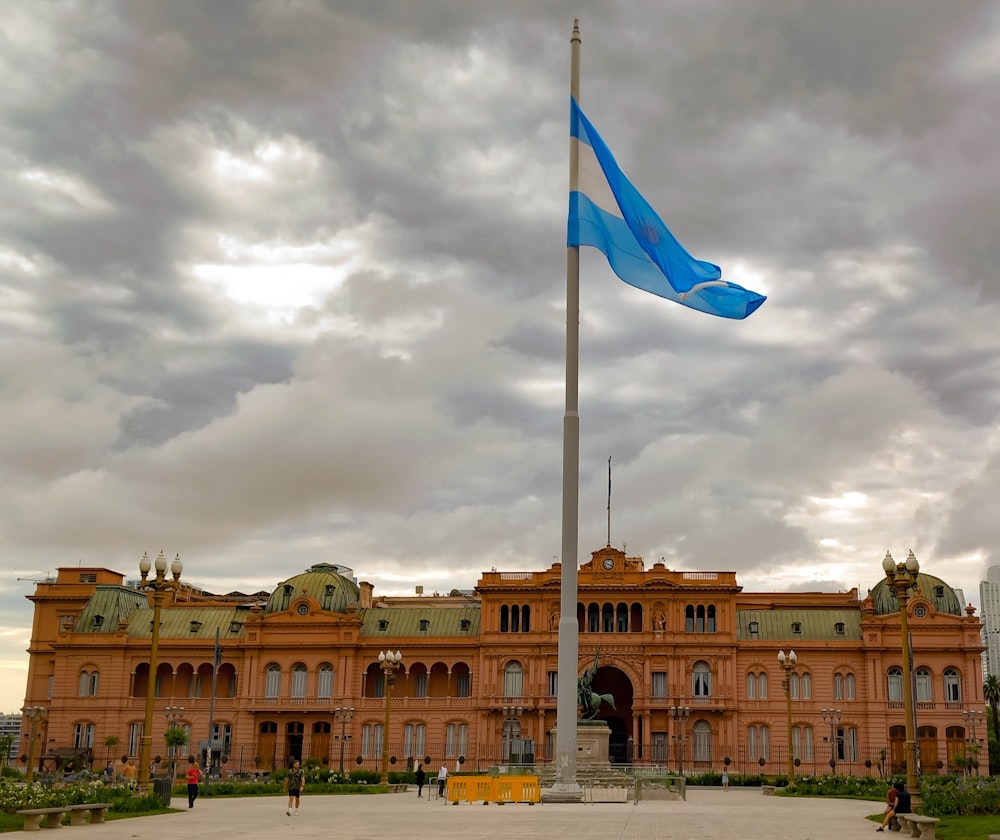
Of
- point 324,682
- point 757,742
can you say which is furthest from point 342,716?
point 757,742

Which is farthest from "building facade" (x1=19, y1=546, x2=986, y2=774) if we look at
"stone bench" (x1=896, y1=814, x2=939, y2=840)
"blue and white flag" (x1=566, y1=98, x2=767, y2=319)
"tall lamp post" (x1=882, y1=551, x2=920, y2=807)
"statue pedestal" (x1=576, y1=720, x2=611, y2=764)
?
"blue and white flag" (x1=566, y1=98, x2=767, y2=319)

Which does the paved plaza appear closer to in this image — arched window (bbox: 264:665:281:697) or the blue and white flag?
the blue and white flag

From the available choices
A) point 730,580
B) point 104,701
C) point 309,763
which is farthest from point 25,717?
point 730,580

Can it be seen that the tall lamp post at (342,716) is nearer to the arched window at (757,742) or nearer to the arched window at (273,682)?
the arched window at (273,682)

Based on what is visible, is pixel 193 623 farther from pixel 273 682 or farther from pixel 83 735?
pixel 83 735

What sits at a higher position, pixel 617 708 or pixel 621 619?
pixel 621 619

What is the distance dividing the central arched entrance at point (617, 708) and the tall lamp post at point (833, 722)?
49.1 ft

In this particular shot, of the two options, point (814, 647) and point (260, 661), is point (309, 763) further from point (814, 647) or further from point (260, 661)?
point (814, 647)

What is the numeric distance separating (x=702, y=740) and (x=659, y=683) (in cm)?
533

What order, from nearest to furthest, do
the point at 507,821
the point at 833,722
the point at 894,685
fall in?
the point at 507,821, the point at 833,722, the point at 894,685

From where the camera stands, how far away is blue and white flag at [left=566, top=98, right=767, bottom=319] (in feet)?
110

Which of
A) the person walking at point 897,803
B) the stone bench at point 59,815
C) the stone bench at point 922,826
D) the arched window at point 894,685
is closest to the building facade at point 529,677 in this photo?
the arched window at point 894,685

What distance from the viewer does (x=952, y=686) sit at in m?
90.4

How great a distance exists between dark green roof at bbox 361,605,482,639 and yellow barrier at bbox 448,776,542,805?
166 feet
